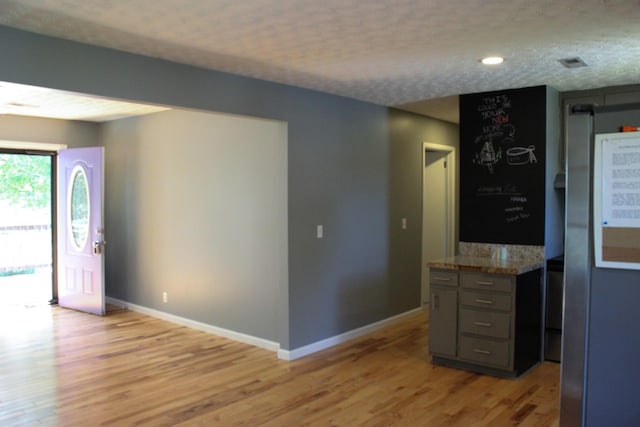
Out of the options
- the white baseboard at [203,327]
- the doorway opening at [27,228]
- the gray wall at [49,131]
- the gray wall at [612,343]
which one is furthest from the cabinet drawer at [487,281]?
the doorway opening at [27,228]

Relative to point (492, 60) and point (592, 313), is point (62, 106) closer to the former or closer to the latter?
point (492, 60)

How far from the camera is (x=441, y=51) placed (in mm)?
3410

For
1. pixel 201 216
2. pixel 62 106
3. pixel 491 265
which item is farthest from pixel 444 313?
pixel 62 106

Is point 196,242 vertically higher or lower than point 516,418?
higher

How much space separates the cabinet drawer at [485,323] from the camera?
4.09 meters

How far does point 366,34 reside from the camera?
305 cm

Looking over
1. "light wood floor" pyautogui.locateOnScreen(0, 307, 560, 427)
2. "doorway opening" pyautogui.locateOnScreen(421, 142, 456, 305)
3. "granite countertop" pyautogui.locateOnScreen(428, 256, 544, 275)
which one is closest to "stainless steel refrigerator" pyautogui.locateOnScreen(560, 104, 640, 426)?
"light wood floor" pyautogui.locateOnScreen(0, 307, 560, 427)

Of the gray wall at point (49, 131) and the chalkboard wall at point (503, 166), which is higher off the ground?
the gray wall at point (49, 131)

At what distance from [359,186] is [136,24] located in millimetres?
2933

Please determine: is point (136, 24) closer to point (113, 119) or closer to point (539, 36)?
point (539, 36)

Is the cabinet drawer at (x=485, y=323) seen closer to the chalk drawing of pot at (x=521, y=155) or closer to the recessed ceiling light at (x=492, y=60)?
the chalk drawing of pot at (x=521, y=155)

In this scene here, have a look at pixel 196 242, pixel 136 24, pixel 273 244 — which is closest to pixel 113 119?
pixel 196 242

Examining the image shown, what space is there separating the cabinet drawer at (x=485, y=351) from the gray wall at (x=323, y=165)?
51.8 inches

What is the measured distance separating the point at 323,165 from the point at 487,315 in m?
1.96
